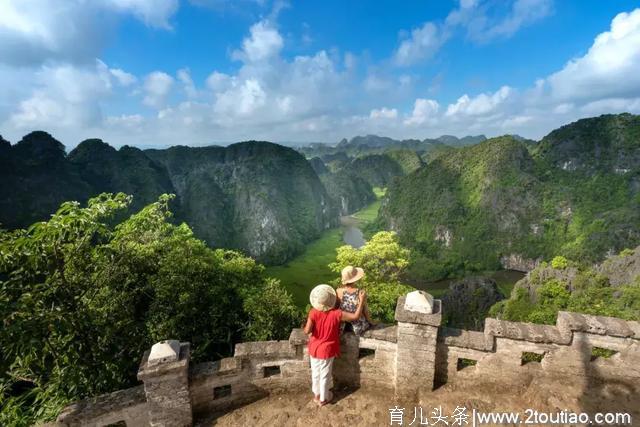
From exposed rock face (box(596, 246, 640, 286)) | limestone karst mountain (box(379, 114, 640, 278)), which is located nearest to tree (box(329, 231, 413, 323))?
exposed rock face (box(596, 246, 640, 286))

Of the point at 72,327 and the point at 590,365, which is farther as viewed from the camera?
the point at 72,327

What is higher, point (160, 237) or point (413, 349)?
point (160, 237)

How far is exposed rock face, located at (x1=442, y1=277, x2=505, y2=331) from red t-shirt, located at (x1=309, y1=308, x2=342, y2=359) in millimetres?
31550

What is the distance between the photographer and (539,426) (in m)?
5.14

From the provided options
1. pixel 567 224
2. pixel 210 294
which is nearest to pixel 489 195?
pixel 567 224

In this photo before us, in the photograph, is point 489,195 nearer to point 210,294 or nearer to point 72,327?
point 210,294

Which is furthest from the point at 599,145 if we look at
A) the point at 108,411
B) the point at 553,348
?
the point at 108,411

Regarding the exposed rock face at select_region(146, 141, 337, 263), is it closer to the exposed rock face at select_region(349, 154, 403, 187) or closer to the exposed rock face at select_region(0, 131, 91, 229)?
the exposed rock face at select_region(0, 131, 91, 229)

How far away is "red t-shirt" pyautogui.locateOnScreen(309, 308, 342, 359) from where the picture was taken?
5.41 meters

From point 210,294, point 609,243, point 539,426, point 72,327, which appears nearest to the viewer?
point 539,426

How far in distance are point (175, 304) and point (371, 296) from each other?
9819 mm

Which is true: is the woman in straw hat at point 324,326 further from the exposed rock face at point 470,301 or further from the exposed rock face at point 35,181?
the exposed rock face at point 35,181

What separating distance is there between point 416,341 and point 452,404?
3.91 ft

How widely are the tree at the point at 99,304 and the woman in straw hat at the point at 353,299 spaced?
5099 mm
